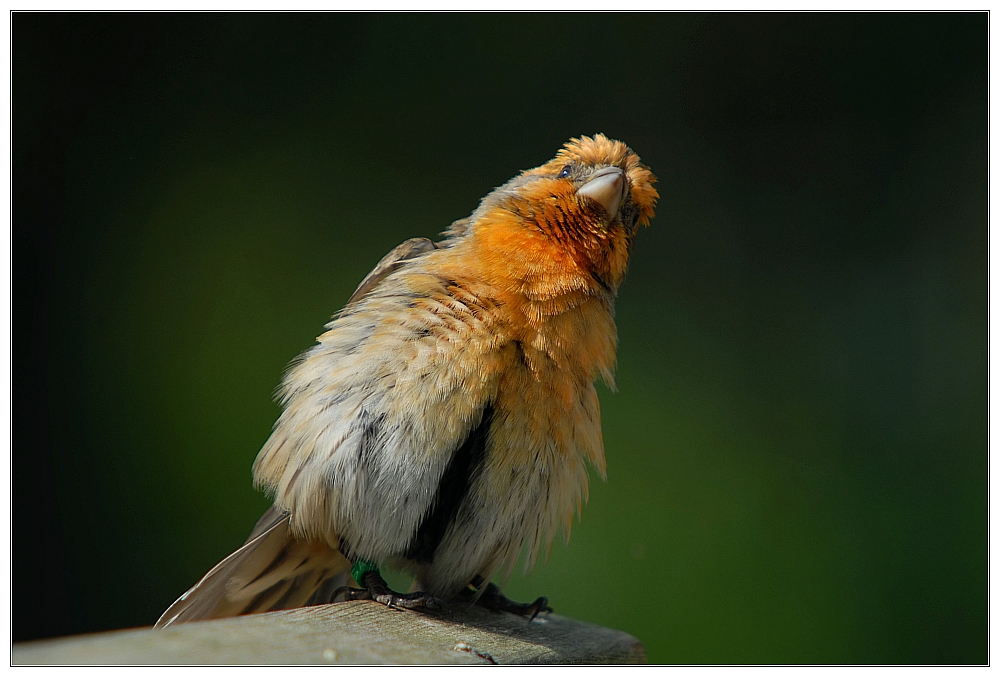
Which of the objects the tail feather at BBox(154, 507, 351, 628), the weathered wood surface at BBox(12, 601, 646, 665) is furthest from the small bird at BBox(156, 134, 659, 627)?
the weathered wood surface at BBox(12, 601, 646, 665)

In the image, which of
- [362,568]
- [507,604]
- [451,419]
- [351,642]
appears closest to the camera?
[351,642]

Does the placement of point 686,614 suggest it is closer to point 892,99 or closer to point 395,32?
point 892,99

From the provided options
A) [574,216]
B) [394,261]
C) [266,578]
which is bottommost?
[266,578]

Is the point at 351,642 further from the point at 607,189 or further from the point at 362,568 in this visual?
the point at 607,189

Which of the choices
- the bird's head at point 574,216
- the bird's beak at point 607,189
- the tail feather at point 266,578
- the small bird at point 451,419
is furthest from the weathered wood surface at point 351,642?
the bird's beak at point 607,189

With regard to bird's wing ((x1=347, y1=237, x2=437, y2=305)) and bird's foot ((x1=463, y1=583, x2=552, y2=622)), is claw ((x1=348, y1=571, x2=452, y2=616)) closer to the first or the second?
bird's foot ((x1=463, y1=583, x2=552, y2=622))

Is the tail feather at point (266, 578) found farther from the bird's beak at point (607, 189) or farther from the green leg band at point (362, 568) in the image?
the bird's beak at point (607, 189)

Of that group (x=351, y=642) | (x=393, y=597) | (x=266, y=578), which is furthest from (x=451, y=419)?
(x=266, y=578)
